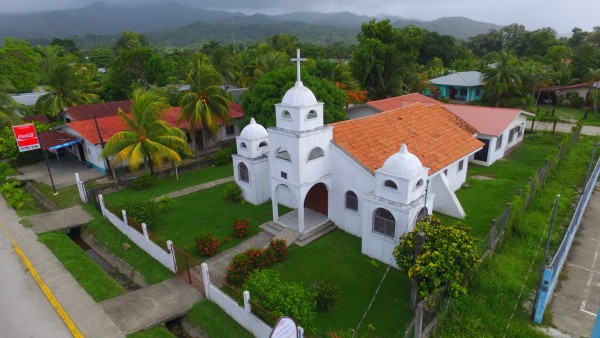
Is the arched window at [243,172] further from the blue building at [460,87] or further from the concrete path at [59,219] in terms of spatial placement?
the blue building at [460,87]

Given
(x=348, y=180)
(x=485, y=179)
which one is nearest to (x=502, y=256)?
(x=348, y=180)

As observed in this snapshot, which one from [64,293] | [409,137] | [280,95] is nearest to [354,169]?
[409,137]

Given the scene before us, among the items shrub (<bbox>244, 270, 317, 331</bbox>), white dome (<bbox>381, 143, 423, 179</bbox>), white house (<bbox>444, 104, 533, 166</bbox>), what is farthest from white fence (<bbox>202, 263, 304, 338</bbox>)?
white house (<bbox>444, 104, 533, 166</bbox>)

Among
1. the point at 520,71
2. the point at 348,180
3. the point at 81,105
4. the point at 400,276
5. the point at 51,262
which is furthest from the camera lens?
the point at 520,71

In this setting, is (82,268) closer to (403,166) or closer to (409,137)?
(403,166)

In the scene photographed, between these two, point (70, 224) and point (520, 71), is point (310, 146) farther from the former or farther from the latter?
point (520, 71)

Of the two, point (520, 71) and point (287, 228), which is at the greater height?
point (520, 71)

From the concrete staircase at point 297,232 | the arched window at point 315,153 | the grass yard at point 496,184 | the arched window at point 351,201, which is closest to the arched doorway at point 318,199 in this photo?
the concrete staircase at point 297,232
